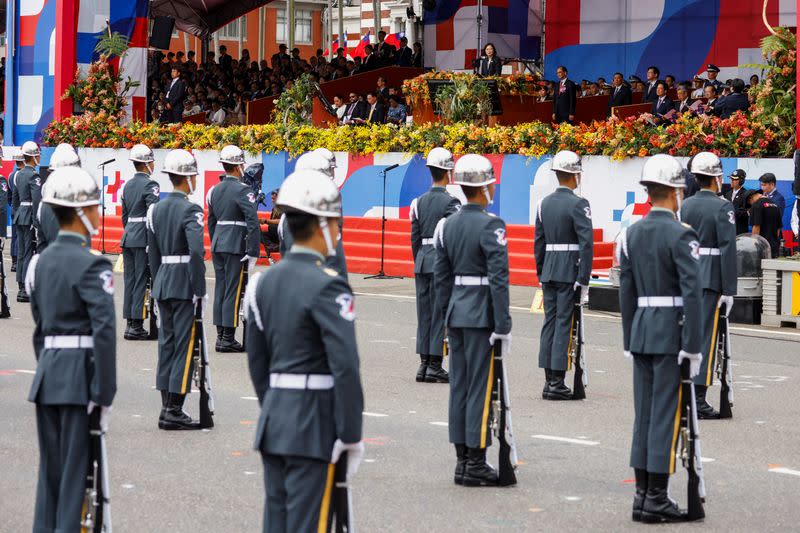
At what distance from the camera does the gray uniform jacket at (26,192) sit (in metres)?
19.0

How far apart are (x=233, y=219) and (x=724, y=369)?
5.61 m

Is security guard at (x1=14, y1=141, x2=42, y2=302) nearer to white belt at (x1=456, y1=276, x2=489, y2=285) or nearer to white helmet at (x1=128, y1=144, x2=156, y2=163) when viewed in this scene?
white helmet at (x1=128, y1=144, x2=156, y2=163)

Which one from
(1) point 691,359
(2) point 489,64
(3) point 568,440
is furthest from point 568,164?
(2) point 489,64

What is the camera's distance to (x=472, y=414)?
8680 mm

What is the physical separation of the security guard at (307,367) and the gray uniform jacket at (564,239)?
247 inches

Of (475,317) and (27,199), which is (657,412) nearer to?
(475,317)

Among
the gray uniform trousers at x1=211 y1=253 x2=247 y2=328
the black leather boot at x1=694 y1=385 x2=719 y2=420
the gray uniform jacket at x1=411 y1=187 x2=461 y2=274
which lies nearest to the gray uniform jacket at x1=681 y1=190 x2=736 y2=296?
the black leather boot at x1=694 y1=385 x2=719 y2=420

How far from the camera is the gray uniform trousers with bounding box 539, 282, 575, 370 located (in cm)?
1198

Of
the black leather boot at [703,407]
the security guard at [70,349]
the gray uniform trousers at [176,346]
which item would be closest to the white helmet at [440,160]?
the gray uniform trousers at [176,346]

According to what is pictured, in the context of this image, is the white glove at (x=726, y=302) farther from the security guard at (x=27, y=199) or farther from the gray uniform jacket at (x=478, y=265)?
the security guard at (x=27, y=199)

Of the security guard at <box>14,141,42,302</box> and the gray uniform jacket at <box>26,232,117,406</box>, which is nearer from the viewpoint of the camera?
the gray uniform jacket at <box>26,232,117,406</box>

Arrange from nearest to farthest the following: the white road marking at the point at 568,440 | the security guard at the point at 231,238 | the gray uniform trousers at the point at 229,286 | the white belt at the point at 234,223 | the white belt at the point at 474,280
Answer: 1. the white belt at the point at 474,280
2. the white road marking at the point at 568,440
3. the security guard at the point at 231,238
4. the white belt at the point at 234,223
5. the gray uniform trousers at the point at 229,286

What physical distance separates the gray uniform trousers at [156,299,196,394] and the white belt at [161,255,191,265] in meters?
0.34

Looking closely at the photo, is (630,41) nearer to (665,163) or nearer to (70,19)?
(70,19)
